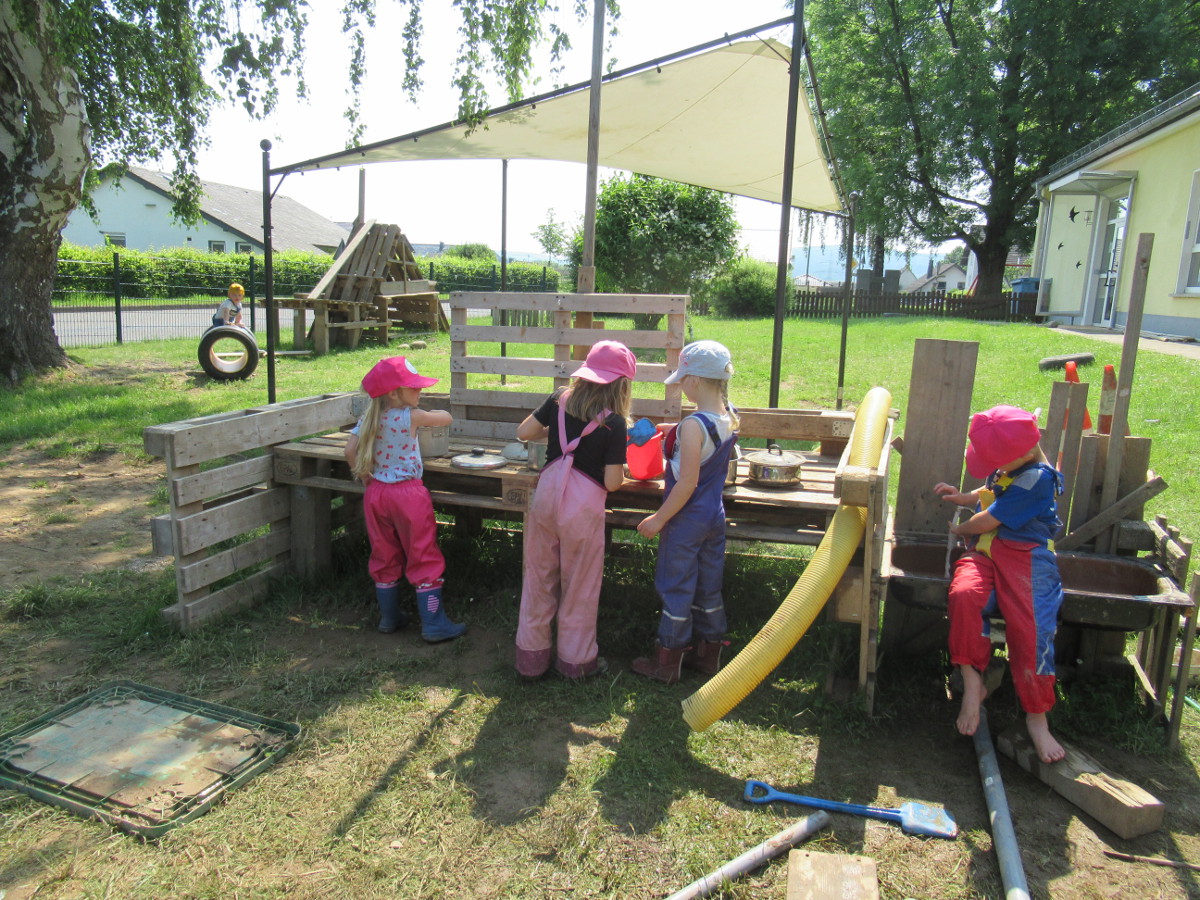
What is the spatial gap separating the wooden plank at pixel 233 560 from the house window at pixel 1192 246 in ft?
50.2

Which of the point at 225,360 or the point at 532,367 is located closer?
the point at 532,367

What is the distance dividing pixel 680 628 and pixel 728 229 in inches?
571

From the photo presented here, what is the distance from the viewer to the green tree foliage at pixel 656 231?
1658 cm

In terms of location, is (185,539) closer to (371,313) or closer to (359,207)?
(371,313)

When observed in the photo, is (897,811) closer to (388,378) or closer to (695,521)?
(695,521)

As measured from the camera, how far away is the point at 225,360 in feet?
40.0

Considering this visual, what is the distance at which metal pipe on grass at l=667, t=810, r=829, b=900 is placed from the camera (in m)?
2.54

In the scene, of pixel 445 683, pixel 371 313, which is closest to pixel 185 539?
pixel 445 683

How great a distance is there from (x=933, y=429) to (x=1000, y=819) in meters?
1.81

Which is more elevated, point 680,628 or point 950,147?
point 950,147

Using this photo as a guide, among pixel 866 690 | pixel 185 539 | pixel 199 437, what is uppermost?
pixel 199 437

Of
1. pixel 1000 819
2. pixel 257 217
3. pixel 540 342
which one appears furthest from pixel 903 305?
pixel 257 217

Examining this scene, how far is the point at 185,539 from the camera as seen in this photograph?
420 cm

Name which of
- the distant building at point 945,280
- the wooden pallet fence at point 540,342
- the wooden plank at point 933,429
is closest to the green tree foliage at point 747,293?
the wooden pallet fence at point 540,342
